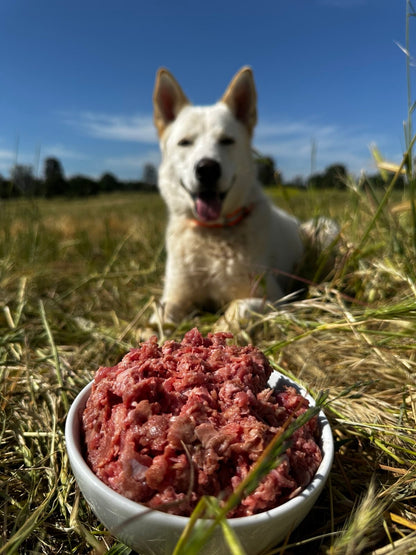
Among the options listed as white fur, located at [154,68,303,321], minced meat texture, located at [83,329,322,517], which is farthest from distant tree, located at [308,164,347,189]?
minced meat texture, located at [83,329,322,517]

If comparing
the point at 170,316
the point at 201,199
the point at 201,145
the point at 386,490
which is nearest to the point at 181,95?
the point at 201,145

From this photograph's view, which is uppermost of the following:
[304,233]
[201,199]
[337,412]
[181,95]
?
[181,95]

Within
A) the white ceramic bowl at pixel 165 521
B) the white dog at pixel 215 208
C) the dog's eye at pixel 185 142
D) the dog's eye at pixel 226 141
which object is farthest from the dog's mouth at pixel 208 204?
the white ceramic bowl at pixel 165 521

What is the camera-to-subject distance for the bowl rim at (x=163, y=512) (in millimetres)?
683

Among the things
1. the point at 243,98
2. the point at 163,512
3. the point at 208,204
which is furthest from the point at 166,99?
the point at 163,512

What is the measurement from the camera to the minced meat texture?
74 centimetres

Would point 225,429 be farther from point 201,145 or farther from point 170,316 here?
point 201,145

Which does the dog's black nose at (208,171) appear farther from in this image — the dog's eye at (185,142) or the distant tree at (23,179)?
the distant tree at (23,179)

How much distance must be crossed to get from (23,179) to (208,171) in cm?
151

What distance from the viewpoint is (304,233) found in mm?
2814

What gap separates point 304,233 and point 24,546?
2.43 meters

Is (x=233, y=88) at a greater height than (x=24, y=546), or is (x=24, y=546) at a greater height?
(x=233, y=88)

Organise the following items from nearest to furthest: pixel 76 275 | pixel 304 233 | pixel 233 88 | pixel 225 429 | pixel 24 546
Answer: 1. pixel 225 429
2. pixel 24 546
3. pixel 233 88
4. pixel 304 233
5. pixel 76 275

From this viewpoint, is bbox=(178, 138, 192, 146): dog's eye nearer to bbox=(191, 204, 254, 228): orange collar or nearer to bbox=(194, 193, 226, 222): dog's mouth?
bbox=(194, 193, 226, 222): dog's mouth
